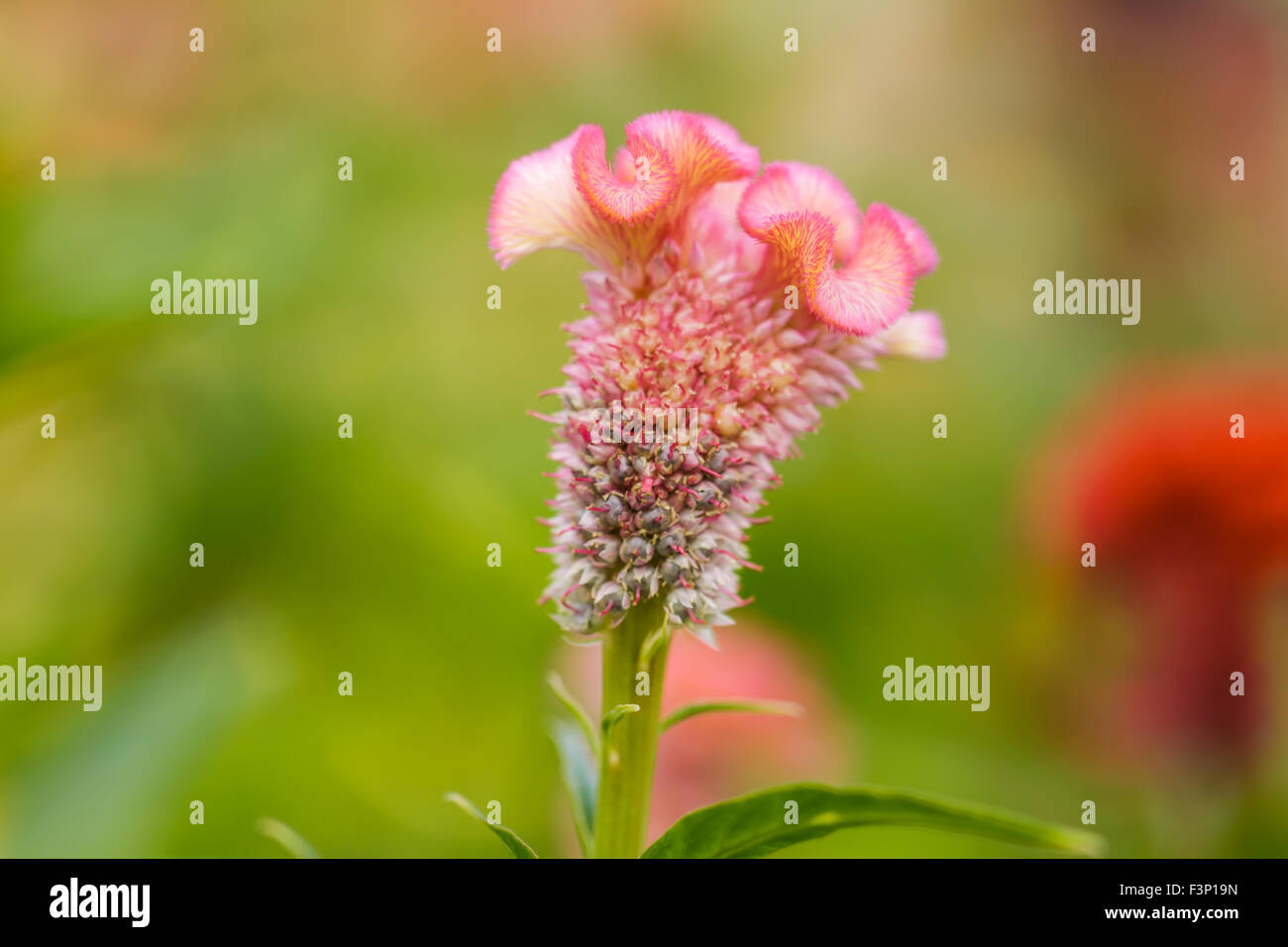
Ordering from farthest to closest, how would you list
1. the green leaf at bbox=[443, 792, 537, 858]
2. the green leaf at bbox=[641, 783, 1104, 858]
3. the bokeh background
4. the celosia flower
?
1. the celosia flower
2. the bokeh background
3. the green leaf at bbox=[443, 792, 537, 858]
4. the green leaf at bbox=[641, 783, 1104, 858]

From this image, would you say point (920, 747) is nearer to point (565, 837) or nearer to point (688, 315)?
point (565, 837)

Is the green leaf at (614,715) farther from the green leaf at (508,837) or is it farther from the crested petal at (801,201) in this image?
the crested petal at (801,201)

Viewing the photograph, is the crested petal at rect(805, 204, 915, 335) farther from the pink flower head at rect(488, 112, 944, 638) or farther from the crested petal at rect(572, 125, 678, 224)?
the crested petal at rect(572, 125, 678, 224)

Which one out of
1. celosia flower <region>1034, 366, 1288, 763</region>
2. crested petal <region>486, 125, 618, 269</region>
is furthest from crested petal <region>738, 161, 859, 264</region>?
celosia flower <region>1034, 366, 1288, 763</region>

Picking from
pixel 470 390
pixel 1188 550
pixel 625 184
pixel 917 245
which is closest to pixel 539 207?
pixel 625 184
